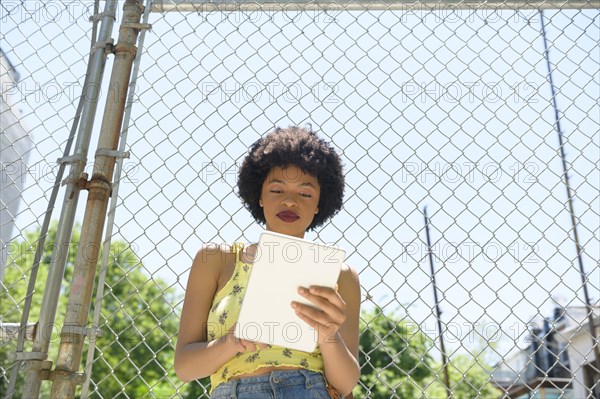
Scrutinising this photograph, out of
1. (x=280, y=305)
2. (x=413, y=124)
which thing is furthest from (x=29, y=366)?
(x=413, y=124)

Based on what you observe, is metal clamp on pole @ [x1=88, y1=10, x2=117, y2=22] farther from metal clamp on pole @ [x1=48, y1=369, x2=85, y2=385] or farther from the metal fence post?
metal clamp on pole @ [x1=48, y1=369, x2=85, y2=385]

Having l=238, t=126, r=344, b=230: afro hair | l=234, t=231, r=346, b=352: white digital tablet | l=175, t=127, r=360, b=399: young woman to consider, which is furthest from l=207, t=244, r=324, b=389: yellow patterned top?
l=238, t=126, r=344, b=230: afro hair

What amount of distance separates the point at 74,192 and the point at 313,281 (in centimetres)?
81

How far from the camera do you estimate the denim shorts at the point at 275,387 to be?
5.31 ft

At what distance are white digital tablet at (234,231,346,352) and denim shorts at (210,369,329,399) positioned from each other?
0.52 ft

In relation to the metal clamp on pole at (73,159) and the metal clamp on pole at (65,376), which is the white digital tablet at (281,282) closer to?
the metal clamp on pole at (65,376)

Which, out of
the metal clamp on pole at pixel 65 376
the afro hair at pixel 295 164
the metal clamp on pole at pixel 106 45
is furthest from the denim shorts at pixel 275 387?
the metal clamp on pole at pixel 106 45

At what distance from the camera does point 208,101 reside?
2430mm

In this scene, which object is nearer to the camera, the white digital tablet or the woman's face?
the white digital tablet

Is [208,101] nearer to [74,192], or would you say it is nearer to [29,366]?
[74,192]

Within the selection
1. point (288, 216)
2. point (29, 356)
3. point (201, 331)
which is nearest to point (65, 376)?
point (29, 356)

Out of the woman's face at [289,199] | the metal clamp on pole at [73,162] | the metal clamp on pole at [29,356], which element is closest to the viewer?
the metal clamp on pole at [29,356]

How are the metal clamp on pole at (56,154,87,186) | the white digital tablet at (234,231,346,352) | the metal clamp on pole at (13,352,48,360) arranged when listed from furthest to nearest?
1. the metal clamp on pole at (56,154,87,186)
2. the metal clamp on pole at (13,352,48,360)
3. the white digital tablet at (234,231,346,352)

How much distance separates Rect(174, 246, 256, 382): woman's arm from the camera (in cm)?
161
